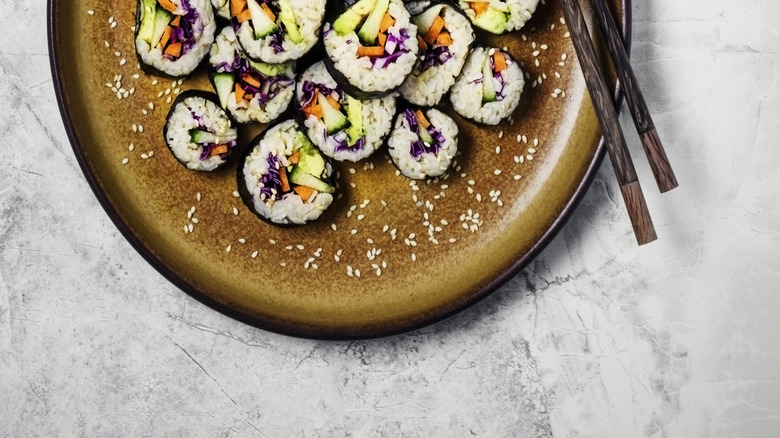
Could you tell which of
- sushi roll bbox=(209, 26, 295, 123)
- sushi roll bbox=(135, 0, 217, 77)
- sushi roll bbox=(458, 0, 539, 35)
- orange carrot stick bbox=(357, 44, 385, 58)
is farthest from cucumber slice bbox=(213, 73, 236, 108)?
sushi roll bbox=(458, 0, 539, 35)

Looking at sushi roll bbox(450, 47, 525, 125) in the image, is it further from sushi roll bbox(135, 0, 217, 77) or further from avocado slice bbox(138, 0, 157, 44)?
avocado slice bbox(138, 0, 157, 44)

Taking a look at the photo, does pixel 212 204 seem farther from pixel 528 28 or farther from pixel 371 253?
pixel 528 28

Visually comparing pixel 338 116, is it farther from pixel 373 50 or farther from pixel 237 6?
pixel 237 6

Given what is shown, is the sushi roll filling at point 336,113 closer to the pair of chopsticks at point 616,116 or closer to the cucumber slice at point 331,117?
the cucumber slice at point 331,117

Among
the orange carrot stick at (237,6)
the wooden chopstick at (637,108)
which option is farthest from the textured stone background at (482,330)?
the orange carrot stick at (237,6)

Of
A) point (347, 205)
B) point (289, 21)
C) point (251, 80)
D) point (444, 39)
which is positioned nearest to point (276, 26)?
point (289, 21)
